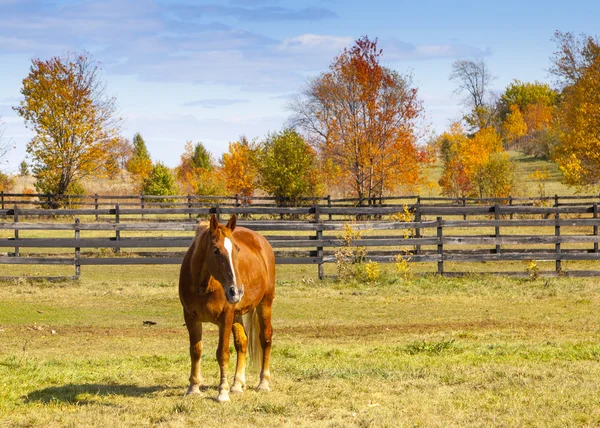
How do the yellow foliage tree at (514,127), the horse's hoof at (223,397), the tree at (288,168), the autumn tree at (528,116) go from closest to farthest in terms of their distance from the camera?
the horse's hoof at (223,397), the tree at (288,168), the autumn tree at (528,116), the yellow foliage tree at (514,127)

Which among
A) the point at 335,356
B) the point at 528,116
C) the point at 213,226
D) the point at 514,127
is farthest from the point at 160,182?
the point at 528,116

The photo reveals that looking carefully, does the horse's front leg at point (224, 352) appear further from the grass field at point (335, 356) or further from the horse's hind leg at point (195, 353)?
the horse's hind leg at point (195, 353)

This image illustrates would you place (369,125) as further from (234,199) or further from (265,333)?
(265,333)

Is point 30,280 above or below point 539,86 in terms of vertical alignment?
below

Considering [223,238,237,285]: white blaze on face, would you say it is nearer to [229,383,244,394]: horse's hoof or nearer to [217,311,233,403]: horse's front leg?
[217,311,233,403]: horse's front leg

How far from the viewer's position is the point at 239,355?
814cm

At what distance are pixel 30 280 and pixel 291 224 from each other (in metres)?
6.78

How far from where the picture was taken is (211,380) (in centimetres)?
881

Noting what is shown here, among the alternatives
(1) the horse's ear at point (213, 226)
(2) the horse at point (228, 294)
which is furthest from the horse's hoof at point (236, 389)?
(1) the horse's ear at point (213, 226)

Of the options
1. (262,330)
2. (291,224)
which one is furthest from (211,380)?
(291,224)

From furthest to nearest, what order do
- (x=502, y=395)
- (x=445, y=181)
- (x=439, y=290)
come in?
(x=445, y=181) → (x=439, y=290) → (x=502, y=395)

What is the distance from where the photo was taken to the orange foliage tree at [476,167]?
51000 millimetres

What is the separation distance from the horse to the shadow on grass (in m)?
0.67

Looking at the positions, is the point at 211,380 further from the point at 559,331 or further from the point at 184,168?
the point at 184,168
